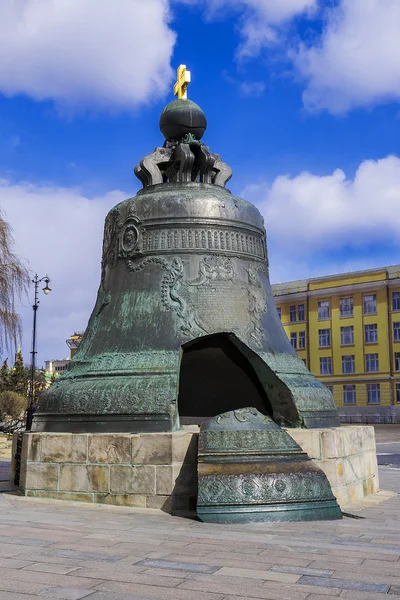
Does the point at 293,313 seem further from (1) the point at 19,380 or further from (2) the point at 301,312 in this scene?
(1) the point at 19,380

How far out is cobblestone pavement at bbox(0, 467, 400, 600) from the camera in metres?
3.19

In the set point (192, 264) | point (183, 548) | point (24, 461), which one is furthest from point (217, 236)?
point (183, 548)

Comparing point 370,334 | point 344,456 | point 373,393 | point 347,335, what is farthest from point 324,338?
point 344,456

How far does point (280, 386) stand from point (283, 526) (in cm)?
191

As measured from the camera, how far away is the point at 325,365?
47219 mm

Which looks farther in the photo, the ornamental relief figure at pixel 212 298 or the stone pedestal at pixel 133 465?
the ornamental relief figure at pixel 212 298

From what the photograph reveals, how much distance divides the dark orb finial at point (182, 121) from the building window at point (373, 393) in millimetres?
38538

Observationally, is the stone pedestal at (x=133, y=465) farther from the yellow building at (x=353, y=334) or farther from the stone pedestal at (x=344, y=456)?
the yellow building at (x=353, y=334)

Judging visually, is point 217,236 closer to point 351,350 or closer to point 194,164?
point 194,164

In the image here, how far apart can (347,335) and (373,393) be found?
409 centimetres

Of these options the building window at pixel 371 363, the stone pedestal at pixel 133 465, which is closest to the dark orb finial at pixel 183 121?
the stone pedestal at pixel 133 465

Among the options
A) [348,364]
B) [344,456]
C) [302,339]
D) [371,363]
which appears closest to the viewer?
[344,456]

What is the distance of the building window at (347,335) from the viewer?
4575 centimetres

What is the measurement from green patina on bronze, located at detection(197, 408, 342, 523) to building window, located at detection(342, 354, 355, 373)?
4125 cm
